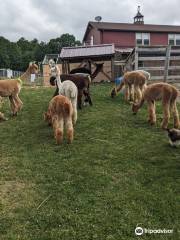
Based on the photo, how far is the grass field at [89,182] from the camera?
5.62 metres

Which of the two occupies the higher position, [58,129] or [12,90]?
[12,90]

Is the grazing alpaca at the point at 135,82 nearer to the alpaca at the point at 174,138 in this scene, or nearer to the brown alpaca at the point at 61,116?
the alpaca at the point at 174,138

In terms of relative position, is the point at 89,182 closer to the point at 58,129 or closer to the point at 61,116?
the point at 58,129

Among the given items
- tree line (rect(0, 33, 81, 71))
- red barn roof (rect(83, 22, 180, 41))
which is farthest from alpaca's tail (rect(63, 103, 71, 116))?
tree line (rect(0, 33, 81, 71))

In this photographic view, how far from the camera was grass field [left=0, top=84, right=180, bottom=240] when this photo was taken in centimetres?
562

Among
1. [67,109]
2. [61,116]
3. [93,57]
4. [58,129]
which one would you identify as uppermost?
[93,57]

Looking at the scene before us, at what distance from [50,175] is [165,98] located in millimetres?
4244

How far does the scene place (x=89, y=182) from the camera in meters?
6.92

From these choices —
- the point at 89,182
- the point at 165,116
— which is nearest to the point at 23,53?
the point at 165,116

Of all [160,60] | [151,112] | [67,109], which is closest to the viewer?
[67,109]

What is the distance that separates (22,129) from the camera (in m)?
10.5

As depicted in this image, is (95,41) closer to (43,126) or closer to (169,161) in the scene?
(43,126)

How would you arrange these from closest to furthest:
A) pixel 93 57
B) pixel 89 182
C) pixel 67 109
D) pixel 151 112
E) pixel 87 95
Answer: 1. pixel 89 182
2. pixel 67 109
3. pixel 151 112
4. pixel 87 95
5. pixel 93 57

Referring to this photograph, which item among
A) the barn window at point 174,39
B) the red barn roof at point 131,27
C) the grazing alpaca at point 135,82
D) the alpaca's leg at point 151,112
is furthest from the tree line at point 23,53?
the alpaca's leg at point 151,112
